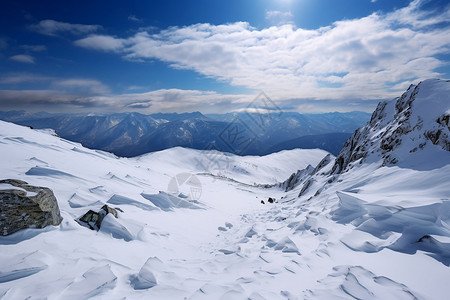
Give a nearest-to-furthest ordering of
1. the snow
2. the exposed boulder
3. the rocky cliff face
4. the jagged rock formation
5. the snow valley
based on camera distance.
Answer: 1. the snow valley
2. the snow
3. the exposed boulder
4. the rocky cliff face
5. the jagged rock formation

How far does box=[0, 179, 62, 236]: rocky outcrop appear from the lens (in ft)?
20.7

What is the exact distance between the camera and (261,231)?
434 inches

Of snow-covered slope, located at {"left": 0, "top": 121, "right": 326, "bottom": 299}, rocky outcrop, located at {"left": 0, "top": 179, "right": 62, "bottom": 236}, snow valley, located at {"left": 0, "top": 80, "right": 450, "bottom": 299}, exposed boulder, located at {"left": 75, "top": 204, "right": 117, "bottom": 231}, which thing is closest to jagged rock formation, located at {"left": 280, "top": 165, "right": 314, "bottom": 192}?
snow valley, located at {"left": 0, "top": 80, "right": 450, "bottom": 299}

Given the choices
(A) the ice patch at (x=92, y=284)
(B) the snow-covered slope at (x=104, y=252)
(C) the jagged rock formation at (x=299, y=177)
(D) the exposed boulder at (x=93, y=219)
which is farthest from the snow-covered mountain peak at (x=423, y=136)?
(C) the jagged rock formation at (x=299, y=177)

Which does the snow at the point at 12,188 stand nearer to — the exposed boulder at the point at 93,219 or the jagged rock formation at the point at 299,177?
the exposed boulder at the point at 93,219

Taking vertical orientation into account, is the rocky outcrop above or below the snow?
below

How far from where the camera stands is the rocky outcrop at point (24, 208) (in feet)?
20.7

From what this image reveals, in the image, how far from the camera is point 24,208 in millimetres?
6668

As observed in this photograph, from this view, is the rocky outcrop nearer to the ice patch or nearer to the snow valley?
the snow valley

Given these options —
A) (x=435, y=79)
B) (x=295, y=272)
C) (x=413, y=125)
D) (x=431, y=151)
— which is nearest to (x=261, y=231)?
(x=295, y=272)

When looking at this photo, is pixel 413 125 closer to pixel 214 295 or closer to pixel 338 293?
pixel 338 293

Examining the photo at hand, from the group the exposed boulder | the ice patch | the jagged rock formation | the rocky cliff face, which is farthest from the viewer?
the jagged rock formation

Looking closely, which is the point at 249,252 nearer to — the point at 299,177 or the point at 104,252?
the point at 104,252

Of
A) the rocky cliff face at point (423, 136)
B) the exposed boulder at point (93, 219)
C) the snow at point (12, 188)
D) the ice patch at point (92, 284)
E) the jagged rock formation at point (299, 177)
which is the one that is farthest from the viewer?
the jagged rock formation at point (299, 177)
